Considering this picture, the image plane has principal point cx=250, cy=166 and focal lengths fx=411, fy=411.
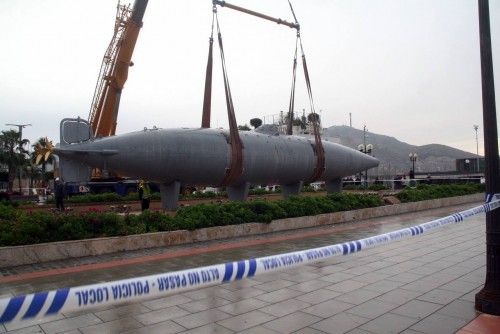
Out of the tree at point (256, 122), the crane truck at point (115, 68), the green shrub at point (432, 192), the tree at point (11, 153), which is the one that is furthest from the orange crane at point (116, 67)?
the tree at point (11, 153)

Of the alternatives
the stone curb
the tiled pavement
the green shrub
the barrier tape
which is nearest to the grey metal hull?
the stone curb

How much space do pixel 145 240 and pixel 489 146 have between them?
7.70m

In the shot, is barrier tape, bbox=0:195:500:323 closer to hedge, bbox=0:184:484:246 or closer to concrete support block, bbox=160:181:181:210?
hedge, bbox=0:184:484:246

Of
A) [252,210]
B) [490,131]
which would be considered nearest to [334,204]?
[252,210]

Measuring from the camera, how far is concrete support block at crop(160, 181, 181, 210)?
48.2 feet

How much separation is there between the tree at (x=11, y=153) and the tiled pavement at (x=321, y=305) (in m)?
49.4

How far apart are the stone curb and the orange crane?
12206 millimetres

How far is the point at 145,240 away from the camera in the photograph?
10.2 metres

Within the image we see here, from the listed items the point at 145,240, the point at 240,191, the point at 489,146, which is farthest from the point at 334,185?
the point at 489,146

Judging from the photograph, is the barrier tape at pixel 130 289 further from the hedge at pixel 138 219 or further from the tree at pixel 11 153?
the tree at pixel 11 153

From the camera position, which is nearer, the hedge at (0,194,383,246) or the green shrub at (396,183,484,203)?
the hedge at (0,194,383,246)

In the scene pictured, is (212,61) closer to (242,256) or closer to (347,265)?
(242,256)

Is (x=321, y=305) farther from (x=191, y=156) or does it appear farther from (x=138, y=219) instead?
(x=191, y=156)

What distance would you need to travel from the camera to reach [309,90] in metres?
16.7
